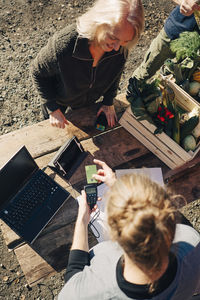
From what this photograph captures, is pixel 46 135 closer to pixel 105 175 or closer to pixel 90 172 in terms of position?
pixel 90 172

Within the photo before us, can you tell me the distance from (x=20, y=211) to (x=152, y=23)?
433 cm

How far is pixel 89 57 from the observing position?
6.05 ft

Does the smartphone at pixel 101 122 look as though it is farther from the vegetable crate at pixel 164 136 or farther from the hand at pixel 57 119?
the hand at pixel 57 119

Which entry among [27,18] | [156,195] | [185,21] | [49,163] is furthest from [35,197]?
[27,18]

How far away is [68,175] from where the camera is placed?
201 centimetres

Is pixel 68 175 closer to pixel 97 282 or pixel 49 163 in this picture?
pixel 49 163

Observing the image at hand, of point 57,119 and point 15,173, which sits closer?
point 15,173

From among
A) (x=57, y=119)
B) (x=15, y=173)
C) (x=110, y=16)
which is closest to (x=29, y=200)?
(x=15, y=173)

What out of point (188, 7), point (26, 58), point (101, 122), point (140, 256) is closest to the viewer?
point (140, 256)

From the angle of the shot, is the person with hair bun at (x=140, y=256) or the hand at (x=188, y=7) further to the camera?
the hand at (x=188, y=7)

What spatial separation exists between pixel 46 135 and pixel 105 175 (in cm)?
66

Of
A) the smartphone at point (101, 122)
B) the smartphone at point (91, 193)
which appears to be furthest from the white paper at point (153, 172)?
the smartphone at point (101, 122)

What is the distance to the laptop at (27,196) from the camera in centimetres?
176

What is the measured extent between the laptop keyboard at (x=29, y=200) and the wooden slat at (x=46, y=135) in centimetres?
27
